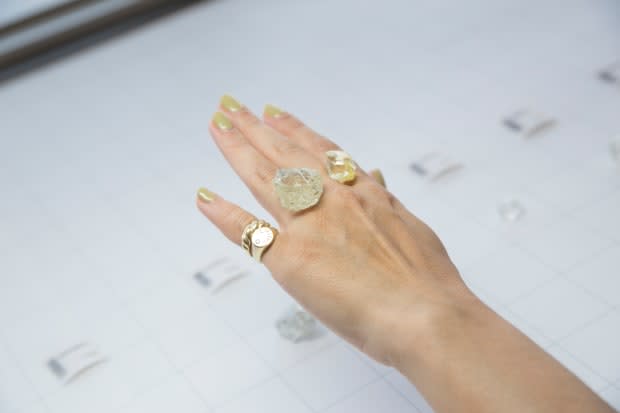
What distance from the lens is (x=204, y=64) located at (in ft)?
→ 7.40

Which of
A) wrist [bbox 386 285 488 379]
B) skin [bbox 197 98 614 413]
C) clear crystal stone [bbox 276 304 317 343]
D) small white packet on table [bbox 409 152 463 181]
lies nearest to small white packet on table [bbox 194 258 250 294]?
clear crystal stone [bbox 276 304 317 343]

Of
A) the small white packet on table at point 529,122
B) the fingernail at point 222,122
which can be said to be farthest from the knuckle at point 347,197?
the small white packet on table at point 529,122

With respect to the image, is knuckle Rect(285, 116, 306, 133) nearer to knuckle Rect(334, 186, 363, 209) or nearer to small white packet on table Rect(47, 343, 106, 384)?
knuckle Rect(334, 186, 363, 209)

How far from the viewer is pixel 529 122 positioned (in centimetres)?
176

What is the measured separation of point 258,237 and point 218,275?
384 mm

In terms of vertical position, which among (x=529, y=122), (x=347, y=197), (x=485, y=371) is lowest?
(x=529, y=122)

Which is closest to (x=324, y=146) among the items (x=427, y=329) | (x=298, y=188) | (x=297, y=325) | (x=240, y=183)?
(x=298, y=188)

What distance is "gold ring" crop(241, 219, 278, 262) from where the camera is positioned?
1.11 metres

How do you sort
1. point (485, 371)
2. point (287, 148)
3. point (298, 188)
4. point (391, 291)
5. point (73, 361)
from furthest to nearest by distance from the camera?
1. point (73, 361)
2. point (287, 148)
3. point (298, 188)
4. point (391, 291)
5. point (485, 371)

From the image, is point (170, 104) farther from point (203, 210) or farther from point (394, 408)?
point (394, 408)

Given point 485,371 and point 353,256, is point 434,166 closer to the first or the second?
point 353,256

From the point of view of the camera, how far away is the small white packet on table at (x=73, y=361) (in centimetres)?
134

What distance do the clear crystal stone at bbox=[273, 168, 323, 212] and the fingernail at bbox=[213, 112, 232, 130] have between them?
15cm

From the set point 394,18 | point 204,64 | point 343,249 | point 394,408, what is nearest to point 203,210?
point 343,249
